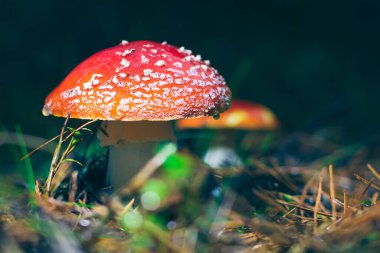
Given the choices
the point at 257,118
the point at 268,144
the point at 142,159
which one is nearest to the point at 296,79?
the point at 268,144

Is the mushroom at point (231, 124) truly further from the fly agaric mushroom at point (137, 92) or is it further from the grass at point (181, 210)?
the fly agaric mushroom at point (137, 92)

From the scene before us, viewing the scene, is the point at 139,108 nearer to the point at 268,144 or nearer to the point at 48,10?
the point at 268,144

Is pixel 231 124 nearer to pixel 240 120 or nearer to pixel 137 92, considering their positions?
pixel 240 120

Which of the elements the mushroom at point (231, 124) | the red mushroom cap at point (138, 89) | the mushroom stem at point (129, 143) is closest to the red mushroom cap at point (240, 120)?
the mushroom at point (231, 124)

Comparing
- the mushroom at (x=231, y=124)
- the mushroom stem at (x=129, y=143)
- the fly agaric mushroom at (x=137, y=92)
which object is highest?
the fly agaric mushroom at (x=137, y=92)

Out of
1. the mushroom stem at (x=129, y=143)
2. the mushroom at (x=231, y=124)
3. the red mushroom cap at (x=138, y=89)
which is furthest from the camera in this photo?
the mushroom at (x=231, y=124)

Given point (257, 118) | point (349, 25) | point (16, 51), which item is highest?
point (349, 25)
